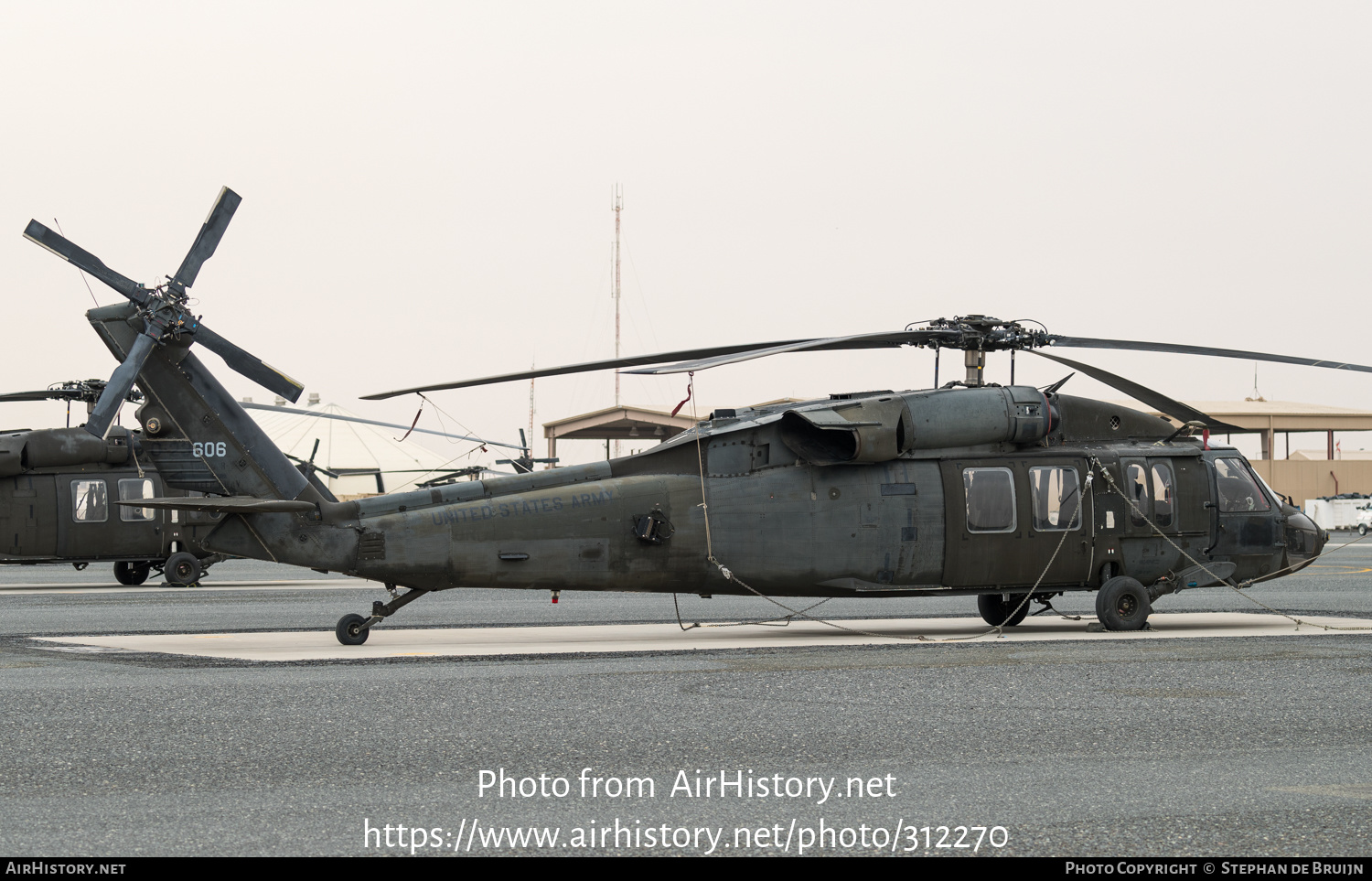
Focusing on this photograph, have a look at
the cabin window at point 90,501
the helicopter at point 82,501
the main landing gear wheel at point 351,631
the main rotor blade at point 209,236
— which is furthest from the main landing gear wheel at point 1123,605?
the cabin window at point 90,501

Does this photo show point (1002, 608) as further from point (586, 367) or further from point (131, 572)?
point (131, 572)

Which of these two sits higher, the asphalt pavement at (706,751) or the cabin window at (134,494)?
the cabin window at (134,494)

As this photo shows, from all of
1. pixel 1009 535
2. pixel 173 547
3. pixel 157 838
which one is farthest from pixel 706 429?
pixel 173 547

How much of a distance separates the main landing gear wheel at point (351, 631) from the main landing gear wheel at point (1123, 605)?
9.05 m

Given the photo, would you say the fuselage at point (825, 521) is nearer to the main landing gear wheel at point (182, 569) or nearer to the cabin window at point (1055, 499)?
the cabin window at point (1055, 499)

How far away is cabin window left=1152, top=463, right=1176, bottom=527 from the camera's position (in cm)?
1631

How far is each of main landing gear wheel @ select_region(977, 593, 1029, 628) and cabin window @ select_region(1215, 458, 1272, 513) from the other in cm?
297

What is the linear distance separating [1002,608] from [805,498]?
145 inches

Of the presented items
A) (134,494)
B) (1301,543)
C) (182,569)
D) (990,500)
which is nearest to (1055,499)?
(990,500)

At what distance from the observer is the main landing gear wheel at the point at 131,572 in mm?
27422

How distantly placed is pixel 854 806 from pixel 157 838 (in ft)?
11.3

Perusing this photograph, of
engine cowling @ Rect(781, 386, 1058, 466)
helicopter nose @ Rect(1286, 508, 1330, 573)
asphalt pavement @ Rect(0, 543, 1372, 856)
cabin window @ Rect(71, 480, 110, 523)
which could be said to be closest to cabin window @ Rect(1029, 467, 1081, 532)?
engine cowling @ Rect(781, 386, 1058, 466)

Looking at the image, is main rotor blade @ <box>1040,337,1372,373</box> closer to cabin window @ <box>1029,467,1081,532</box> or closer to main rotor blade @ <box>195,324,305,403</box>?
cabin window @ <box>1029,467,1081,532</box>
